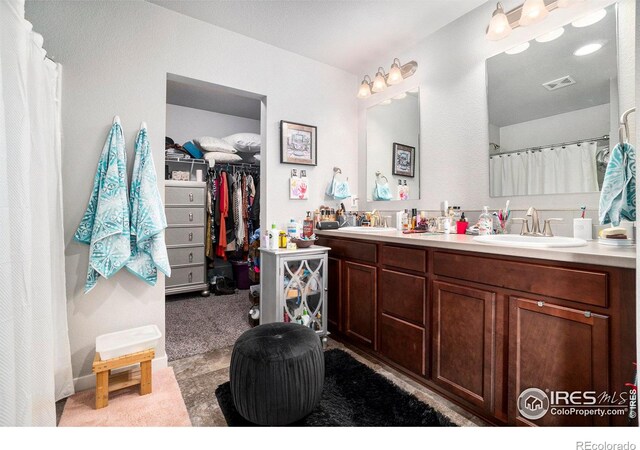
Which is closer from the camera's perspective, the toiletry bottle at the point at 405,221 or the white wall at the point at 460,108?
the white wall at the point at 460,108

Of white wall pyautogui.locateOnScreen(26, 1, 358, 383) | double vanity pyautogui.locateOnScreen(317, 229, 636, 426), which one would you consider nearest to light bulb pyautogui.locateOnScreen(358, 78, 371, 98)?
white wall pyautogui.locateOnScreen(26, 1, 358, 383)

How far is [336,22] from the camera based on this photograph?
7.30 ft

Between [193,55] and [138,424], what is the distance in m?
2.46

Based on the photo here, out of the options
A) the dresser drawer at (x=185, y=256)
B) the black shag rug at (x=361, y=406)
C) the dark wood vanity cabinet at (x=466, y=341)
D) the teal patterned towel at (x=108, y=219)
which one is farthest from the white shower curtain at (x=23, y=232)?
the dresser drawer at (x=185, y=256)

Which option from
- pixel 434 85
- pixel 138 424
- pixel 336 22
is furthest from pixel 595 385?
pixel 336 22

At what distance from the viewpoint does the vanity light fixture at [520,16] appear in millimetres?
1629

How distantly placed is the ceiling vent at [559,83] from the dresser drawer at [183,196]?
345 cm

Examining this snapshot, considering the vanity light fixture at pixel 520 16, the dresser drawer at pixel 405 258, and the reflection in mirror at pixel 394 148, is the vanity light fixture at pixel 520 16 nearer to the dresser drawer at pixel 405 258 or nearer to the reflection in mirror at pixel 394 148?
the reflection in mirror at pixel 394 148

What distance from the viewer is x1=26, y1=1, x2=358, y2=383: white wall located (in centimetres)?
175

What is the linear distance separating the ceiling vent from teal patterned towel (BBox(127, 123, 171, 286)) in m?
2.62

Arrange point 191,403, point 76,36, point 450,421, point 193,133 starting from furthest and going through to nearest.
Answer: point 193,133 → point 76,36 → point 191,403 → point 450,421

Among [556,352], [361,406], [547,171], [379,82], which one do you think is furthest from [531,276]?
[379,82]

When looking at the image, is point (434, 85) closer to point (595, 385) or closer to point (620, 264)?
point (620, 264)

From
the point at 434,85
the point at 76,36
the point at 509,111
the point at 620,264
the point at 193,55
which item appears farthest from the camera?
the point at 434,85
